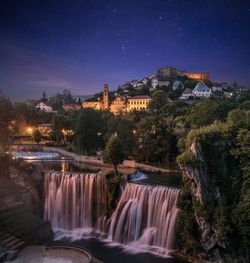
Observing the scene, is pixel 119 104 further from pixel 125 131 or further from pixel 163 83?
pixel 125 131

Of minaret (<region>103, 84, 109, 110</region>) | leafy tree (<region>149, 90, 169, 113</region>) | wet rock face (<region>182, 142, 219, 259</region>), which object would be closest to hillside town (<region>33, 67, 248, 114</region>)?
minaret (<region>103, 84, 109, 110</region>)

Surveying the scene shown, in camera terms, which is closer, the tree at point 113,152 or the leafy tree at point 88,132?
the tree at point 113,152

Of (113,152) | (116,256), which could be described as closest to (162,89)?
(113,152)

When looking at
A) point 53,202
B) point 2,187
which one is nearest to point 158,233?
point 53,202

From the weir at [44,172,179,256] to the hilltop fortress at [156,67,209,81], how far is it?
96.7m

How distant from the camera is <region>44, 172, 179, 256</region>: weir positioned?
21.5 m

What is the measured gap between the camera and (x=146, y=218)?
2258 cm

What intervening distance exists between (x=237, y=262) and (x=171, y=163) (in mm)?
20080

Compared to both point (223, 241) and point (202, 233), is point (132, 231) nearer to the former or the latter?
point (202, 233)

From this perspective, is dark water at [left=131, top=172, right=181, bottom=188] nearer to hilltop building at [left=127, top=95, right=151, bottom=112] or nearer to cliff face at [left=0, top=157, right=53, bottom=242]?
cliff face at [left=0, top=157, right=53, bottom=242]

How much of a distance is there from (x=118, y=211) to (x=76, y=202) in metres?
3.84

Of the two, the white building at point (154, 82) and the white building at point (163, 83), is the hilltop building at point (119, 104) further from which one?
the white building at point (154, 82)

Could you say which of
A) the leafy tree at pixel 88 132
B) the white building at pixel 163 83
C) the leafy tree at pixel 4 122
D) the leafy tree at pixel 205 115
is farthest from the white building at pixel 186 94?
the leafy tree at pixel 4 122

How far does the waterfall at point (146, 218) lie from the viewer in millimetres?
21281
